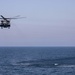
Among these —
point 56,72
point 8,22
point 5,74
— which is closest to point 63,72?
point 56,72

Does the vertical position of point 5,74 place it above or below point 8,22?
below

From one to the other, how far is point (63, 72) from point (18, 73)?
19130mm

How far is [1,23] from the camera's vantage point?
40.3 m

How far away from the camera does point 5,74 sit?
114 metres

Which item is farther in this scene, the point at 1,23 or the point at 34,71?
the point at 34,71

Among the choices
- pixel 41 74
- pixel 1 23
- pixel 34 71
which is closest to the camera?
pixel 1 23

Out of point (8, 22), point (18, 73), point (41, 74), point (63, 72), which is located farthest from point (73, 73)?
point (8, 22)

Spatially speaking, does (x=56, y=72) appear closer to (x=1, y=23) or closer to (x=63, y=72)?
(x=63, y=72)

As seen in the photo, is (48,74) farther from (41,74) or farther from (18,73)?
(18,73)

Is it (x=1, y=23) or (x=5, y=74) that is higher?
(x=1, y=23)

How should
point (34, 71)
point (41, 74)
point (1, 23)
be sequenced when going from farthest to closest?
point (34, 71)
point (41, 74)
point (1, 23)

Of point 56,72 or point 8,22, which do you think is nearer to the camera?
point 8,22

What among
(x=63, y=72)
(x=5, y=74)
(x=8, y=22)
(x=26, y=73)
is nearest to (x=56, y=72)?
(x=63, y=72)

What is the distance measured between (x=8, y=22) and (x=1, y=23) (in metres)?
1.07
